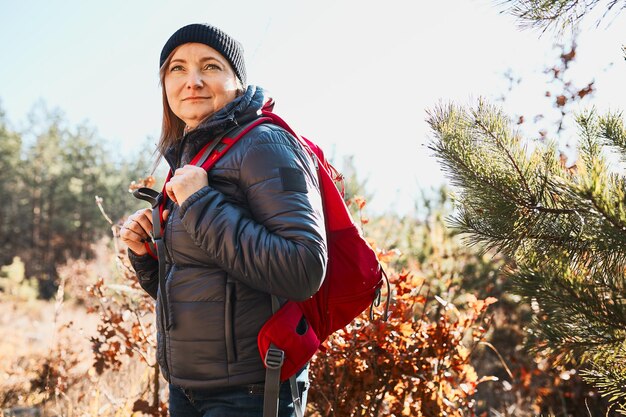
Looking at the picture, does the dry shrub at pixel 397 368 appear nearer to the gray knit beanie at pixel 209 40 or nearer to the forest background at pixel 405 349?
the forest background at pixel 405 349

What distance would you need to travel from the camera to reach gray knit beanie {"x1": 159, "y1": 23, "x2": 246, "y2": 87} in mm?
1905

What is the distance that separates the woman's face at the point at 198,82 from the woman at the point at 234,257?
0.10 metres

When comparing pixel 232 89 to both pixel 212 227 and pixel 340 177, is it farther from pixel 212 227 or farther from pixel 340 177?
pixel 212 227

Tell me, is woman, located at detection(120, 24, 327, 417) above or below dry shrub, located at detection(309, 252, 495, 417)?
above

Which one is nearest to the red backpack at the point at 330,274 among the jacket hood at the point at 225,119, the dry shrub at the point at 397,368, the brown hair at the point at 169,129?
the jacket hood at the point at 225,119

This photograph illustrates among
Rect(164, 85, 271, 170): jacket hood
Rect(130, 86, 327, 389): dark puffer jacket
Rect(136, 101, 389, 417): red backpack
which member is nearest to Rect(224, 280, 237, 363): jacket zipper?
Rect(130, 86, 327, 389): dark puffer jacket

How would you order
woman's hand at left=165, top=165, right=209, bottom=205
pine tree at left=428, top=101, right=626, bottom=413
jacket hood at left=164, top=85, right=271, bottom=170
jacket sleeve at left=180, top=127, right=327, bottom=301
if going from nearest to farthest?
1. jacket sleeve at left=180, top=127, right=327, bottom=301
2. woman's hand at left=165, top=165, right=209, bottom=205
3. jacket hood at left=164, top=85, right=271, bottom=170
4. pine tree at left=428, top=101, right=626, bottom=413

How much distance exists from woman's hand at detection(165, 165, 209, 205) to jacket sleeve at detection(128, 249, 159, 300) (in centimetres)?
48

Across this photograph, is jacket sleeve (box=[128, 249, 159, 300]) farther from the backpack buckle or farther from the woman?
the backpack buckle

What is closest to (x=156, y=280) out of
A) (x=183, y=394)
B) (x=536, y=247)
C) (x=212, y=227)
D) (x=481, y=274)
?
(x=183, y=394)

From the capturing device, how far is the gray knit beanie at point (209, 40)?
1905 millimetres

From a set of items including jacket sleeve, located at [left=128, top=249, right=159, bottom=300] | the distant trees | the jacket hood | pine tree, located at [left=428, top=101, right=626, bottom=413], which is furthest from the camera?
the distant trees

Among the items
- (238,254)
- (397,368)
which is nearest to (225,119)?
(238,254)

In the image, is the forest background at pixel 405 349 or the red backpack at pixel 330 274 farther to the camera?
the forest background at pixel 405 349
